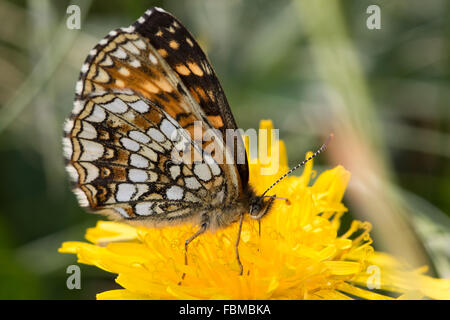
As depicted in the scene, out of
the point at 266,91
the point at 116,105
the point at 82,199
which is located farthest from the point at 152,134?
the point at 266,91

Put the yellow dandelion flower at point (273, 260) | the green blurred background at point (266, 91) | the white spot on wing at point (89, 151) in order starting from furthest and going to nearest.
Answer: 1. the green blurred background at point (266, 91)
2. the white spot on wing at point (89, 151)
3. the yellow dandelion flower at point (273, 260)

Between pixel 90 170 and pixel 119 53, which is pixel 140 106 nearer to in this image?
pixel 119 53

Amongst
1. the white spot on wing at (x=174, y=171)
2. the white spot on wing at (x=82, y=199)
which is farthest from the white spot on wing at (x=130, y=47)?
the white spot on wing at (x=82, y=199)

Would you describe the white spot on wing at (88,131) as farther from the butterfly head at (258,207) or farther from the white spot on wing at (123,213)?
the butterfly head at (258,207)
